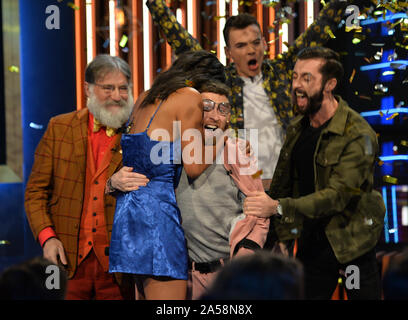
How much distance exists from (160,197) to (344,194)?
2.94 ft

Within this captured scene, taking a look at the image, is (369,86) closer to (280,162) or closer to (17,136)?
(280,162)

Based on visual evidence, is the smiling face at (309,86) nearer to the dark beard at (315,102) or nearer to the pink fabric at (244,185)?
the dark beard at (315,102)

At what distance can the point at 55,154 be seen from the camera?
11.4ft

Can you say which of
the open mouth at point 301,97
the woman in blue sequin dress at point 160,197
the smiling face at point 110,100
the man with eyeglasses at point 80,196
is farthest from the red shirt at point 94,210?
the open mouth at point 301,97

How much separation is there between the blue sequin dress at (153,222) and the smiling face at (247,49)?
3.61 feet

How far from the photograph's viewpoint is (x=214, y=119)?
2.97m

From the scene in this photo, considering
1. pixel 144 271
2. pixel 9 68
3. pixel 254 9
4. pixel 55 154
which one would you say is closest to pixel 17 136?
pixel 9 68

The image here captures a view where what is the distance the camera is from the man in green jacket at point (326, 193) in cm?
289

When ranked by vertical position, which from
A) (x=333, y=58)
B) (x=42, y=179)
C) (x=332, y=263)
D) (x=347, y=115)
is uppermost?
(x=333, y=58)

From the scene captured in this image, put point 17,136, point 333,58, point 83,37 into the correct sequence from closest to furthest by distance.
→ point 333,58, point 83,37, point 17,136

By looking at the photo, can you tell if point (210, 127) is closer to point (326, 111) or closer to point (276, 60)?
point (326, 111)

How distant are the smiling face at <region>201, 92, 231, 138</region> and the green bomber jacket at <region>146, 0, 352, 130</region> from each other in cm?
66

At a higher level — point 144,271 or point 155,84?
point 155,84

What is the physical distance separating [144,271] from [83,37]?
93.0 inches
